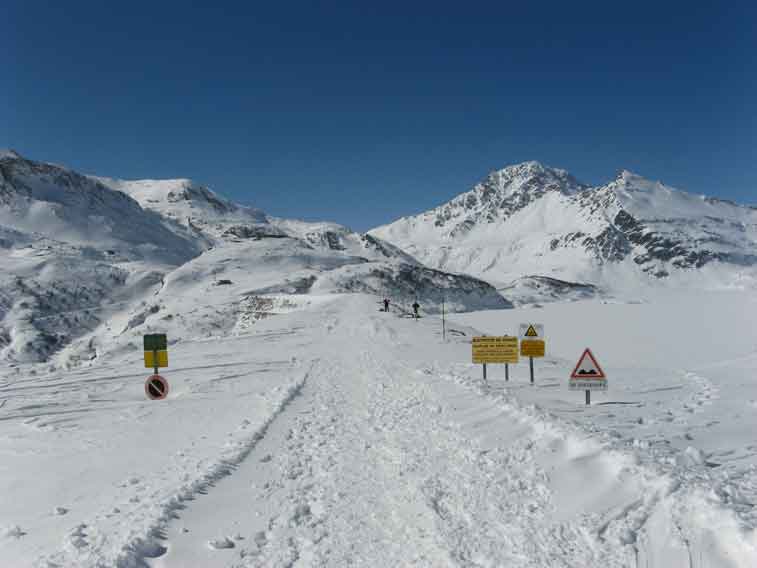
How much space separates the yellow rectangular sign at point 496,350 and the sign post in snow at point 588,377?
3.34m

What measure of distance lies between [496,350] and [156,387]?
977 cm

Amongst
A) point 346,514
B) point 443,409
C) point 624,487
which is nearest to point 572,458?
point 624,487

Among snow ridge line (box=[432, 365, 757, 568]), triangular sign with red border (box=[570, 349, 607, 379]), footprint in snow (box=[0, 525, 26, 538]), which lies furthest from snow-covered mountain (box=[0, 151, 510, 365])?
snow ridge line (box=[432, 365, 757, 568])

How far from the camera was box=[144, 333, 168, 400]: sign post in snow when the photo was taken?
40.7ft

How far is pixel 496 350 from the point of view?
15164 mm

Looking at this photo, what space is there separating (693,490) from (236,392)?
37.7 ft

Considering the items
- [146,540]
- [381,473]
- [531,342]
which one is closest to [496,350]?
[531,342]

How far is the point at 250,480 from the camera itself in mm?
7305

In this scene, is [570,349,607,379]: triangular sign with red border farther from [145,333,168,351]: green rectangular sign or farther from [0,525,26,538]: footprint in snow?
[0,525,26,538]: footprint in snow

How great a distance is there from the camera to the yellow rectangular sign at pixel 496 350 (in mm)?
15039

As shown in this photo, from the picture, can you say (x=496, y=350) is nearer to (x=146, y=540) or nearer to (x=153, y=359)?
(x=153, y=359)

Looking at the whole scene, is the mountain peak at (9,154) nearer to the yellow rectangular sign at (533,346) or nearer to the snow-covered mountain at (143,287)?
the snow-covered mountain at (143,287)

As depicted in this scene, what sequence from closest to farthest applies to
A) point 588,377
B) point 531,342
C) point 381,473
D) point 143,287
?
point 381,473, point 588,377, point 531,342, point 143,287

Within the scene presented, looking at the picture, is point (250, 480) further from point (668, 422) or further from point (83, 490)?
point (668, 422)
